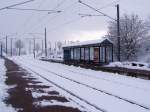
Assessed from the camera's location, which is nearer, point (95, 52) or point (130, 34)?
point (95, 52)

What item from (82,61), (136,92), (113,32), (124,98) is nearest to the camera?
(124,98)

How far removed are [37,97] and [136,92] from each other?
5.10 metres

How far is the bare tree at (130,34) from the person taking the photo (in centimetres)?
6531

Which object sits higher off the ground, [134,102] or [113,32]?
[113,32]

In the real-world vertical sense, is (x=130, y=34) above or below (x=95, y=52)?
above

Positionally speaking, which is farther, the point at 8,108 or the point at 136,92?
the point at 136,92

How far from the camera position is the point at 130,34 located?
67.2 meters

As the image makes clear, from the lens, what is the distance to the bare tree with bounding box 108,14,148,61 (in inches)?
2571

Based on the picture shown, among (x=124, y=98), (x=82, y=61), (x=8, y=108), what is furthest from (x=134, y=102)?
(x=82, y=61)

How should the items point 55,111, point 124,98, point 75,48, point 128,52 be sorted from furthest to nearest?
point 128,52, point 75,48, point 124,98, point 55,111

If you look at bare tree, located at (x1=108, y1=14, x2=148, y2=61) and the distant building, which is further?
bare tree, located at (x1=108, y1=14, x2=148, y2=61)

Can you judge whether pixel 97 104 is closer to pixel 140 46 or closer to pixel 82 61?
pixel 82 61

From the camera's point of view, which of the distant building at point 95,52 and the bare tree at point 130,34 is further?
the bare tree at point 130,34

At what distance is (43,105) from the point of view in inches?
480
